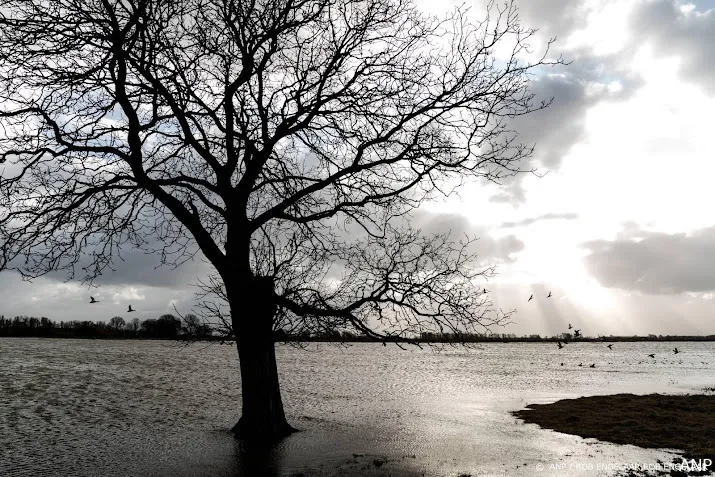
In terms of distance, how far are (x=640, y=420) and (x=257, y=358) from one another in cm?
1293

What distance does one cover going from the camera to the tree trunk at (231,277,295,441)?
1359cm

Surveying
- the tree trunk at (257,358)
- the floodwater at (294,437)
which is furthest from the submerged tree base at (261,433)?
the floodwater at (294,437)

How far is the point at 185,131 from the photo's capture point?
13.3m

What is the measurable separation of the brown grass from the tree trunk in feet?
30.3

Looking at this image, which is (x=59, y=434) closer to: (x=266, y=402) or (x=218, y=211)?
(x=266, y=402)

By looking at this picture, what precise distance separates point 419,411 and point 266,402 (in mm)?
9614

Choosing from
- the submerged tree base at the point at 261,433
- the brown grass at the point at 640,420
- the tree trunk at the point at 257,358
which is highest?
the tree trunk at the point at 257,358

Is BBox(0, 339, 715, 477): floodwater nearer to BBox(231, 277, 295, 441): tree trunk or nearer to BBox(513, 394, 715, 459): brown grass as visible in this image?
BBox(231, 277, 295, 441): tree trunk

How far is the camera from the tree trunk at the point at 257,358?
44.6 ft

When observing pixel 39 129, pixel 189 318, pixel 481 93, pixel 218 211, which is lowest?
pixel 189 318

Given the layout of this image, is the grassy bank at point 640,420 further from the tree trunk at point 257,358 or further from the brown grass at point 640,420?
the tree trunk at point 257,358

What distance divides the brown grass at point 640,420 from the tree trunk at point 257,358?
922 cm

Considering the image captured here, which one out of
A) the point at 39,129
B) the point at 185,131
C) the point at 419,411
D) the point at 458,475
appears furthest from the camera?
the point at 419,411

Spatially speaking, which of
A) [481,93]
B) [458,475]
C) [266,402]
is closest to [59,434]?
[266,402]
